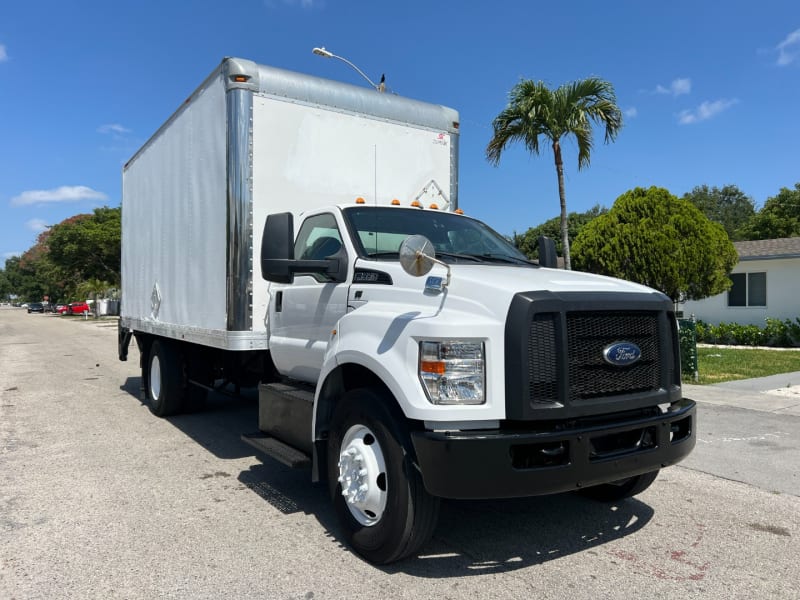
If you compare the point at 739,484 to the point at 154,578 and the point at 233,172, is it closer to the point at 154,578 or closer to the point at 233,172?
the point at 154,578

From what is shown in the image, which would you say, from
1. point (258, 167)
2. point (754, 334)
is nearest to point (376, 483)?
point (258, 167)

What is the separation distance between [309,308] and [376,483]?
1.65m

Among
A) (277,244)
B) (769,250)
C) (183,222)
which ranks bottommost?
(277,244)

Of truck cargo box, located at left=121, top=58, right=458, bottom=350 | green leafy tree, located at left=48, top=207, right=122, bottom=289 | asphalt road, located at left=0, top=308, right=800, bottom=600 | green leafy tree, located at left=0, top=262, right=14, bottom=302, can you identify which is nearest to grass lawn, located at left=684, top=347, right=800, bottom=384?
asphalt road, located at left=0, top=308, right=800, bottom=600

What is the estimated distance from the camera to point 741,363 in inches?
545

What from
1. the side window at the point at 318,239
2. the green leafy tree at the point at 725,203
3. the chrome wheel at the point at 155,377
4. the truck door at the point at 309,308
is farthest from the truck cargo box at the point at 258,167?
the green leafy tree at the point at 725,203

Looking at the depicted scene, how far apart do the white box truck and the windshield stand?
0.07 feet

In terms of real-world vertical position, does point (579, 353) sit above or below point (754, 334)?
above

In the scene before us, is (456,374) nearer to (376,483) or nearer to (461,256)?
(376,483)

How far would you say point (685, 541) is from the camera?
4.05 metres

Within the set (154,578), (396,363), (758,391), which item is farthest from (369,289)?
(758,391)

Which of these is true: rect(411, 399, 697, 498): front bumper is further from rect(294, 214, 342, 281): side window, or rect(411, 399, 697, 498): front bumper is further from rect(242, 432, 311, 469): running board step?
rect(294, 214, 342, 281): side window

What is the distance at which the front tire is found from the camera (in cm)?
338

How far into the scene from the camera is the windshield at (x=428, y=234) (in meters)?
4.53
